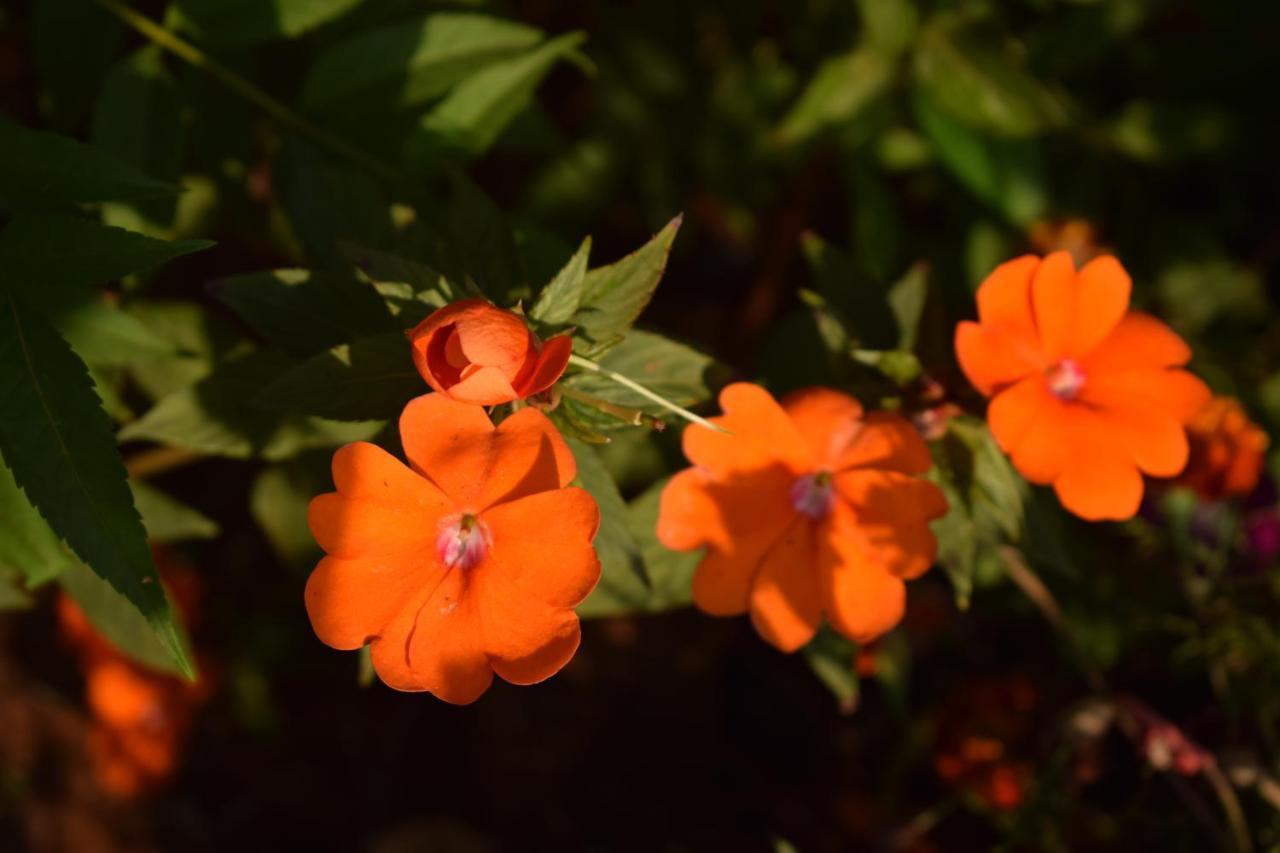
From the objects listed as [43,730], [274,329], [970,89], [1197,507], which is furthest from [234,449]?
[43,730]

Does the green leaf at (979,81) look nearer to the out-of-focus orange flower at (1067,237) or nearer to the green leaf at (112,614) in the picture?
the out-of-focus orange flower at (1067,237)

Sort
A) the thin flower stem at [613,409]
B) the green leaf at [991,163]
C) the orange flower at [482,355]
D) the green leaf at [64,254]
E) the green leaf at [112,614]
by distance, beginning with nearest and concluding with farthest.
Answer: the orange flower at [482,355] → the thin flower stem at [613,409] → the green leaf at [64,254] → the green leaf at [112,614] → the green leaf at [991,163]

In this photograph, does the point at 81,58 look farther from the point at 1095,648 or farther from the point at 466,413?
the point at 1095,648

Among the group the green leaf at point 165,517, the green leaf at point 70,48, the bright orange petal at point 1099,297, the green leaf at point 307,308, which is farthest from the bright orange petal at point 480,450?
the green leaf at point 70,48

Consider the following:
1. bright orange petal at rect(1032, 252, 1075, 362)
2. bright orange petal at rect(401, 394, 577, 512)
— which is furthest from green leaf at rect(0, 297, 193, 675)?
bright orange petal at rect(1032, 252, 1075, 362)

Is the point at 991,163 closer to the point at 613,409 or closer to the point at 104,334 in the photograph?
the point at 613,409

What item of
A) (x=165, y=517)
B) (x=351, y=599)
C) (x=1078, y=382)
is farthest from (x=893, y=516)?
(x=165, y=517)
